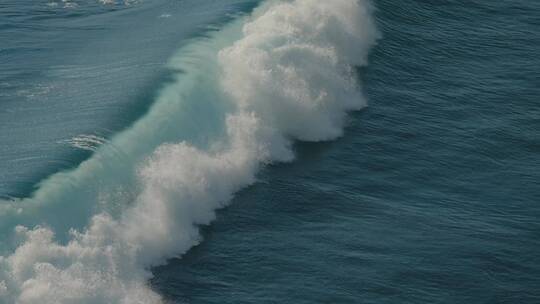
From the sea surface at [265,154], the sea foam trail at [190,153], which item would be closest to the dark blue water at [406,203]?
the sea surface at [265,154]

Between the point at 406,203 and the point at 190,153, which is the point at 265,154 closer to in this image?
the point at 190,153

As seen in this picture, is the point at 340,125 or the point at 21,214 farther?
the point at 340,125

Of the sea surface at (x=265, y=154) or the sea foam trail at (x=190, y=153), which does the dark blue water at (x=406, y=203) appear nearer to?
the sea surface at (x=265, y=154)

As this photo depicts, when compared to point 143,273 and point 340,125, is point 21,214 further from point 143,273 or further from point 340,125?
point 340,125

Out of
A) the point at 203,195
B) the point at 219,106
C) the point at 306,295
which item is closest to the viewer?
the point at 306,295

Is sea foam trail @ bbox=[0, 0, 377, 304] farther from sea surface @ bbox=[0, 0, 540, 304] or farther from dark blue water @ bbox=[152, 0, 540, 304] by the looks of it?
dark blue water @ bbox=[152, 0, 540, 304]

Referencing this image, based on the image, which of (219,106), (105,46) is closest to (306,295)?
(219,106)

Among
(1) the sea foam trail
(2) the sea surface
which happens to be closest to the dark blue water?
(2) the sea surface
